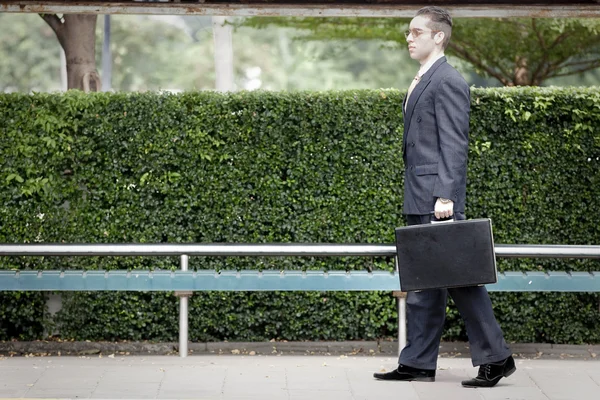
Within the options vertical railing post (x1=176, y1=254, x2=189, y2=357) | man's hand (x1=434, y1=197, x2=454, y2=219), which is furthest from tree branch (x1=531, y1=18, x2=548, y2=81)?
man's hand (x1=434, y1=197, x2=454, y2=219)

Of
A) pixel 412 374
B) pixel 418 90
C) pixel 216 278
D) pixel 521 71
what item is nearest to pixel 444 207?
pixel 418 90

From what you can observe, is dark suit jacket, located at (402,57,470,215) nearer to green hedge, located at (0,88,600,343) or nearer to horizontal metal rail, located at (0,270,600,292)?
horizontal metal rail, located at (0,270,600,292)

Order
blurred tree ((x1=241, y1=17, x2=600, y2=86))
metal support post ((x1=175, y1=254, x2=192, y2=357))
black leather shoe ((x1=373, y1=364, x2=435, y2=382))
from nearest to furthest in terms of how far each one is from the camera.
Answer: black leather shoe ((x1=373, y1=364, x2=435, y2=382)) → metal support post ((x1=175, y1=254, x2=192, y2=357)) → blurred tree ((x1=241, y1=17, x2=600, y2=86))

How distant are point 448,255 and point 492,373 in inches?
34.0

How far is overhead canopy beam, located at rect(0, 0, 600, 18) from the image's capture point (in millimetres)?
6629

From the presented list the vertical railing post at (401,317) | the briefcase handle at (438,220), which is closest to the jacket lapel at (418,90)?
the briefcase handle at (438,220)

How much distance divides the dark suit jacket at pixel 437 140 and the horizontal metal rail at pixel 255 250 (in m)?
0.76

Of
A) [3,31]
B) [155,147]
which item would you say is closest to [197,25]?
[3,31]

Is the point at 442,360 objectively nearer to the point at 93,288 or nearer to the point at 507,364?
the point at 507,364

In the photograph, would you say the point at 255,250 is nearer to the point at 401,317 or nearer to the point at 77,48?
the point at 401,317

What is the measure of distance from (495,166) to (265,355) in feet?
7.34

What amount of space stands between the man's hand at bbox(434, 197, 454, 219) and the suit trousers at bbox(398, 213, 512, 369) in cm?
18

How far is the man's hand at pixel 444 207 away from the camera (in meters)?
5.77

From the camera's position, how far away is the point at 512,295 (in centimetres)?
757
